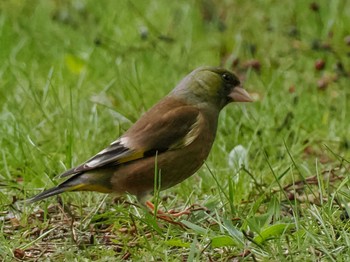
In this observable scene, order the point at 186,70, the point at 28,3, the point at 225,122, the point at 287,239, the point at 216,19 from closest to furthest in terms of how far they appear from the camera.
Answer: the point at 287,239 < the point at 225,122 < the point at 186,70 < the point at 216,19 < the point at 28,3

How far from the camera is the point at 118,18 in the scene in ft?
28.5

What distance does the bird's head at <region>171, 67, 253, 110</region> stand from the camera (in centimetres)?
559

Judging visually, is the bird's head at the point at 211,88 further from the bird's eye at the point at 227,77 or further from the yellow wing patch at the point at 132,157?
the yellow wing patch at the point at 132,157

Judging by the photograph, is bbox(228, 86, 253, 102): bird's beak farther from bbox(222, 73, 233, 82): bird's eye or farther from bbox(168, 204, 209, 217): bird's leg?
bbox(168, 204, 209, 217): bird's leg

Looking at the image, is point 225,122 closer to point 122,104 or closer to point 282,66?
point 122,104

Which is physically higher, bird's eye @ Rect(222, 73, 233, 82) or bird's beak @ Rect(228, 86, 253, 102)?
bird's eye @ Rect(222, 73, 233, 82)

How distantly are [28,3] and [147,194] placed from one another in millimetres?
4247

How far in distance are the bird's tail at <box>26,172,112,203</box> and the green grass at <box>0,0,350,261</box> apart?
0.10m

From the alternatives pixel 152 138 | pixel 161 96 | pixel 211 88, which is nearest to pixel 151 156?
pixel 152 138

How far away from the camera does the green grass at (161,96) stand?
14.9ft

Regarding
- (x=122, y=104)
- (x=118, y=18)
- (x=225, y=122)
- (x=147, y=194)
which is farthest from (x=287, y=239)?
(x=118, y=18)

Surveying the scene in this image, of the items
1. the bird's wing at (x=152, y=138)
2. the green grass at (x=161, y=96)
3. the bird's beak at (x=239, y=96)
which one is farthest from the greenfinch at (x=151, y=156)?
the bird's beak at (x=239, y=96)

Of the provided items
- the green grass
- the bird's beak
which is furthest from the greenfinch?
the bird's beak

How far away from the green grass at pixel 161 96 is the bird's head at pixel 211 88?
0.39 meters
